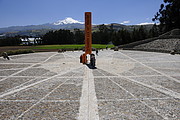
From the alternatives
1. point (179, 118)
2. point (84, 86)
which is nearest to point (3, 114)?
point (84, 86)

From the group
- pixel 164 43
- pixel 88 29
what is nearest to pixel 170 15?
pixel 164 43

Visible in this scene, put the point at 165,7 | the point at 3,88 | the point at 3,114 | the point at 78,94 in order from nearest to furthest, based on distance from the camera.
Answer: the point at 3,114, the point at 78,94, the point at 3,88, the point at 165,7

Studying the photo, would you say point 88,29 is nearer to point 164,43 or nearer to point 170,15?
point 164,43

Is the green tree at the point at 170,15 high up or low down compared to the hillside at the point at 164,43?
up

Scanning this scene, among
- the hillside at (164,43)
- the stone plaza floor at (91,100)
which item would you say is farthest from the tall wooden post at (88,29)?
the hillside at (164,43)

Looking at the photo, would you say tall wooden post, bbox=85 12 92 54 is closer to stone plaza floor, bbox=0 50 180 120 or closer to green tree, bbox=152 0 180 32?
stone plaza floor, bbox=0 50 180 120

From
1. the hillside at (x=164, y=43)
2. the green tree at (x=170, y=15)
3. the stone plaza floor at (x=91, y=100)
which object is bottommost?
the stone plaza floor at (x=91, y=100)

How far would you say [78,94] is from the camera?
845 centimetres

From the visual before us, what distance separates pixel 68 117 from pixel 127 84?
5775mm

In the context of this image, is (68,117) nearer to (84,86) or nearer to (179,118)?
(84,86)

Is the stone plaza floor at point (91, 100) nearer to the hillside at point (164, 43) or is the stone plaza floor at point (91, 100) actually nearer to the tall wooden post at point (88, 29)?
the tall wooden post at point (88, 29)

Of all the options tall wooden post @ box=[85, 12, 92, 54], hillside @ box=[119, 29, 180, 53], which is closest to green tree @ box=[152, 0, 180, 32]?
hillside @ box=[119, 29, 180, 53]

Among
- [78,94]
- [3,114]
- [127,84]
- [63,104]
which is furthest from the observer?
[127,84]

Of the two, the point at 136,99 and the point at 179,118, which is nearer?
the point at 179,118
